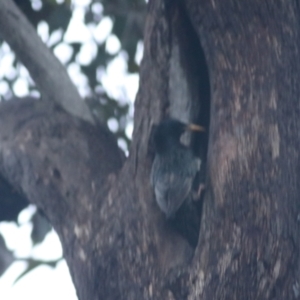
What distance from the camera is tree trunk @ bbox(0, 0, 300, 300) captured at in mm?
3045

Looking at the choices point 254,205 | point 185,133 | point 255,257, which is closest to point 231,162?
point 254,205

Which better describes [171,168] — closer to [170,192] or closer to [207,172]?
[170,192]

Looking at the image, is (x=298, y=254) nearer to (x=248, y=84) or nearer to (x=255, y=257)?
(x=255, y=257)

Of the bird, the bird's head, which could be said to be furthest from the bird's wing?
the bird's head

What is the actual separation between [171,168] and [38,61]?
1149 mm

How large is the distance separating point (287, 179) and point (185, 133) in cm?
82

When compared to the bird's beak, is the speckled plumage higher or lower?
lower

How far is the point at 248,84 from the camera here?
3.30 meters

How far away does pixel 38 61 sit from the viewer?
14.3ft

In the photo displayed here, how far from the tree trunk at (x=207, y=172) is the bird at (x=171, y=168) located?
56 millimetres

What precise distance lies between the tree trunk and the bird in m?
0.06

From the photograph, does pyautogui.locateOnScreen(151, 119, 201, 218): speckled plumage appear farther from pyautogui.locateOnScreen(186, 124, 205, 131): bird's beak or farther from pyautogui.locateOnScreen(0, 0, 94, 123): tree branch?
pyautogui.locateOnScreen(0, 0, 94, 123): tree branch

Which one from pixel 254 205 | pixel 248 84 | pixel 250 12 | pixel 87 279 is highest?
pixel 250 12

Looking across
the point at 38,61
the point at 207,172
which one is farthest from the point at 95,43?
the point at 207,172
